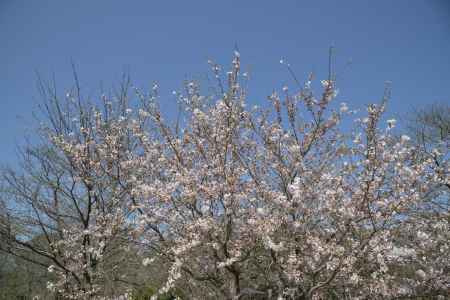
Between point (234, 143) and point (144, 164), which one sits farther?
point (144, 164)

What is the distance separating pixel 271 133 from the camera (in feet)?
20.4

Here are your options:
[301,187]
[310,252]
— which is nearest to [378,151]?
[301,187]

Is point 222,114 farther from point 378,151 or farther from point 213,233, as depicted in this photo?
point 378,151

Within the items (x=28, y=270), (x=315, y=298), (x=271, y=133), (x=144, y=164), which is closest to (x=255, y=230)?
(x=315, y=298)

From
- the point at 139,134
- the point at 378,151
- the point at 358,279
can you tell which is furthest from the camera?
the point at 139,134

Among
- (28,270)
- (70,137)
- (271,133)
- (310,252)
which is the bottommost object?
(310,252)

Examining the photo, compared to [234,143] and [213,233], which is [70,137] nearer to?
[234,143]

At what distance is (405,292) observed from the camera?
16.4 feet

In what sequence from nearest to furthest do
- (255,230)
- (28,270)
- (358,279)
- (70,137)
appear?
(358,279)
(255,230)
(70,137)
(28,270)

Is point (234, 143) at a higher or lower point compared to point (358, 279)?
higher

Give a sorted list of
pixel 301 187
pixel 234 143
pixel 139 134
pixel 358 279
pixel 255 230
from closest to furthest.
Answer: pixel 358 279 < pixel 255 230 < pixel 301 187 < pixel 234 143 < pixel 139 134

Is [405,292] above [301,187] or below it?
below

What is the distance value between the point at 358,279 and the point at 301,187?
138 centimetres

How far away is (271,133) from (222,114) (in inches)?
36.4
